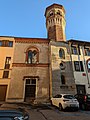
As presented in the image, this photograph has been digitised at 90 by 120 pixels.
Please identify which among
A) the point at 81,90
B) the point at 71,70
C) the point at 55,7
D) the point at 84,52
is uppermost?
the point at 55,7

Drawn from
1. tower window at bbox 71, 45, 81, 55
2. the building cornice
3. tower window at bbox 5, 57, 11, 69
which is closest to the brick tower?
the building cornice

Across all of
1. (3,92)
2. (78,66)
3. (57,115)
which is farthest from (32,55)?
(57,115)

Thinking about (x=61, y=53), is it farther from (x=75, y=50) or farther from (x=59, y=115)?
(x=59, y=115)

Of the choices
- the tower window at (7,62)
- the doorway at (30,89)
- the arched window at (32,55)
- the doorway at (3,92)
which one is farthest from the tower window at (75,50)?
the doorway at (3,92)

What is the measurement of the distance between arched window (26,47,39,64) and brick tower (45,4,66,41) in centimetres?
777

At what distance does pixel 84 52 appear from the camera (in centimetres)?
2394

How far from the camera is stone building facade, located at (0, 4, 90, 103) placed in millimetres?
19711

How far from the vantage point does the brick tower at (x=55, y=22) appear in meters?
29.7

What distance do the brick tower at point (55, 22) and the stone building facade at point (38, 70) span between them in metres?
6.28

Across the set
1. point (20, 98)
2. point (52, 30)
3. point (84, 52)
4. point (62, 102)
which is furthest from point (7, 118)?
point (52, 30)

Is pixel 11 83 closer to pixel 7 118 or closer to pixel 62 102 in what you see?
pixel 62 102

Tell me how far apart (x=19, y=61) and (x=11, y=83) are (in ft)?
12.8

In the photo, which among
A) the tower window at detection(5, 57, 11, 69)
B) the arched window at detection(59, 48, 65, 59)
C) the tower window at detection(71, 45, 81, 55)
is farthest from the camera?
the tower window at detection(71, 45, 81, 55)

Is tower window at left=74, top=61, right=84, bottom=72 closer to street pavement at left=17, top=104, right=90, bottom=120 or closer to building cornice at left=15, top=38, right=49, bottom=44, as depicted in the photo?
building cornice at left=15, top=38, right=49, bottom=44
